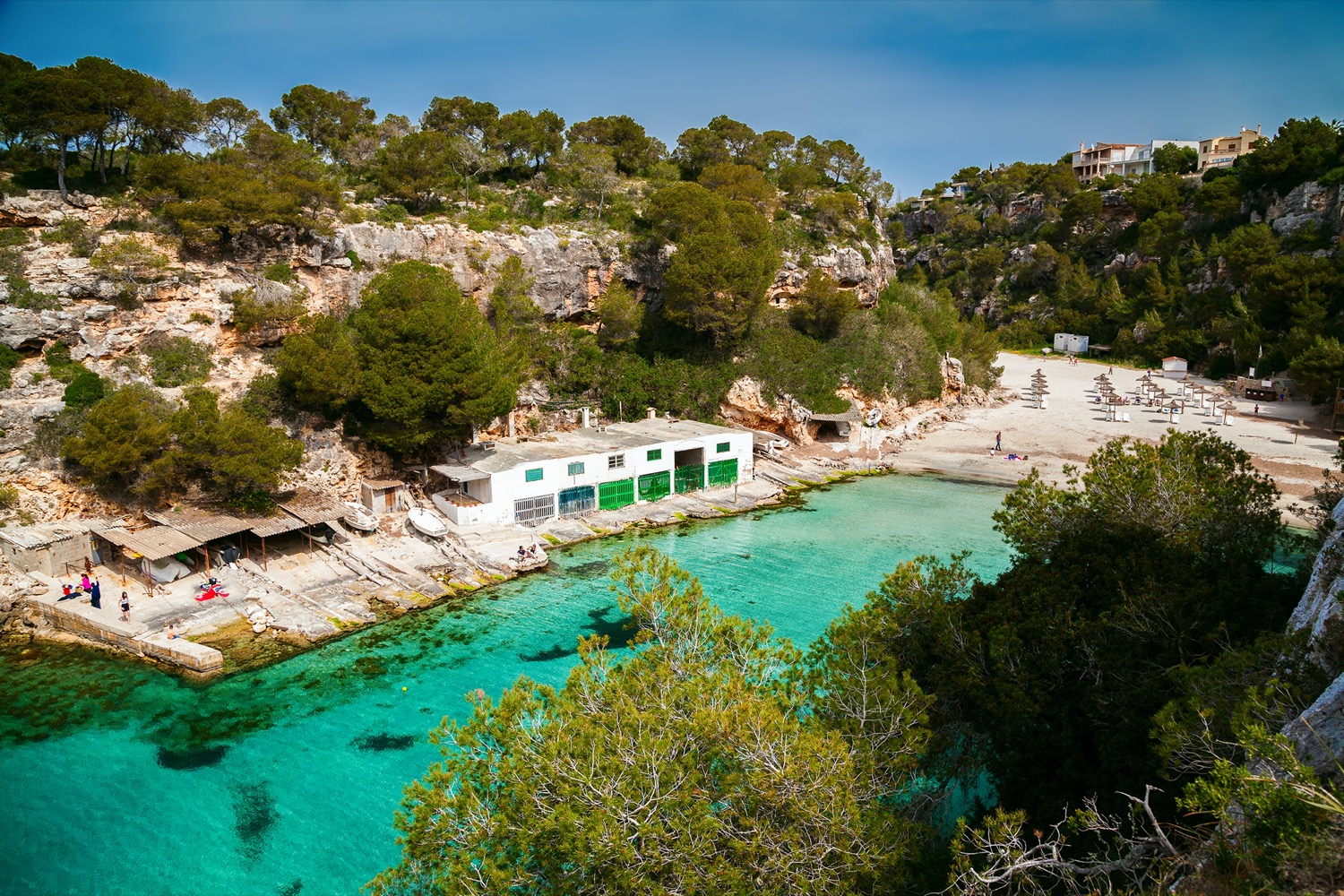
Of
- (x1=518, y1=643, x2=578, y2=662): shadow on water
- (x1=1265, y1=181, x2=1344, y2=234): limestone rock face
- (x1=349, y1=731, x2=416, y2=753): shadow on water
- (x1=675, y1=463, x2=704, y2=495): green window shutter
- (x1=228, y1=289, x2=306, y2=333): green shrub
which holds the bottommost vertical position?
(x1=349, y1=731, x2=416, y2=753): shadow on water

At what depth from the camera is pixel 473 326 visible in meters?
32.1

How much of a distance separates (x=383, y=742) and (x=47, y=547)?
15.6 metres

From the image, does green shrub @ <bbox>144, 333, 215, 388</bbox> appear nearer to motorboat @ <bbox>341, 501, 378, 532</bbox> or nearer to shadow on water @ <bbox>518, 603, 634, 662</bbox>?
motorboat @ <bbox>341, 501, 378, 532</bbox>

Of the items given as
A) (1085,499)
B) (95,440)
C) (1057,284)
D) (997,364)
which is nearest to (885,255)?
(997,364)

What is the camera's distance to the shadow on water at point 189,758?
16.2m

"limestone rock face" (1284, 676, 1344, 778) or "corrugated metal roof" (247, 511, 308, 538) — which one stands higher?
"limestone rock face" (1284, 676, 1344, 778)

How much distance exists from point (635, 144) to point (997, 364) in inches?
1485

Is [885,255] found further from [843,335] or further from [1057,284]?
[1057,284]

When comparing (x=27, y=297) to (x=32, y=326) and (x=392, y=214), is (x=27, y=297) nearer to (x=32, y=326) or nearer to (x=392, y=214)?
(x=32, y=326)

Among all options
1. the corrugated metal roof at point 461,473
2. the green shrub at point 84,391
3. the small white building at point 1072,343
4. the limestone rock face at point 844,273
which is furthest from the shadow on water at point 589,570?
the small white building at point 1072,343

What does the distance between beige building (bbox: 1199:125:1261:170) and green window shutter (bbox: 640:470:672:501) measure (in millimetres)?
76974

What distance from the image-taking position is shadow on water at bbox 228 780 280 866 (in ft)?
46.2

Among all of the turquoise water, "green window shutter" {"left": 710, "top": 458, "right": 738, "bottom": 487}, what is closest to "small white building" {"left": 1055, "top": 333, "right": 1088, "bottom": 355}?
"green window shutter" {"left": 710, "top": 458, "right": 738, "bottom": 487}

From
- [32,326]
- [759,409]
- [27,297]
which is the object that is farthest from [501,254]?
[32,326]
